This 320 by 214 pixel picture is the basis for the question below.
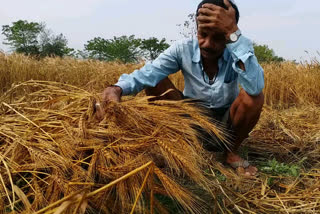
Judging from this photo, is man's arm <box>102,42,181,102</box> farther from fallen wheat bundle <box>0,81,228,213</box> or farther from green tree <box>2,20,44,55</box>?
green tree <box>2,20,44,55</box>

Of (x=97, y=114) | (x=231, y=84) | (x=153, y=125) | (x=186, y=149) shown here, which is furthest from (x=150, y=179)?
(x=231, y=84)

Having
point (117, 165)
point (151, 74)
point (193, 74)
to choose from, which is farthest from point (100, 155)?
point (193, 74)

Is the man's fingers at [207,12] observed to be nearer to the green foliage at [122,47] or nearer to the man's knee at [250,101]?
the man's knee at [250,101]

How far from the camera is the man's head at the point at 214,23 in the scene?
173 cm

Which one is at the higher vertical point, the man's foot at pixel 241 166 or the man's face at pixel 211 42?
the man's face at pixel 211 42

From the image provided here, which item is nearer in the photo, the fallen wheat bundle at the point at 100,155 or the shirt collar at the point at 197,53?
the fallen wheat bundle at the point at 100,155

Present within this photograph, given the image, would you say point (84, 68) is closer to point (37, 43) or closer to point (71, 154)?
point (71, 154)

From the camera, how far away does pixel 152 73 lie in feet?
6.63

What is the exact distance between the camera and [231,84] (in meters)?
2.11

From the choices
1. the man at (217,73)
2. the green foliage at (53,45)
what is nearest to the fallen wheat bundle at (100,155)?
the man at (217,73)

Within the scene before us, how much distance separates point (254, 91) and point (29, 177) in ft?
3.92

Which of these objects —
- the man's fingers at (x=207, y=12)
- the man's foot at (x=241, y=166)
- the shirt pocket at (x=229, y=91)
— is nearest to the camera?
the man's fingers at (x=207, y=12)

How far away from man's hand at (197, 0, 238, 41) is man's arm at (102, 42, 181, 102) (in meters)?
0.34

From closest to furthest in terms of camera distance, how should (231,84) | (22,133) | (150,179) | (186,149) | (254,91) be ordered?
(150,179)
(186,149)
(22,133)
(254,91)
(231,84)
